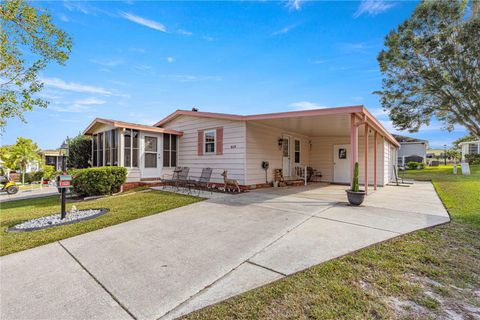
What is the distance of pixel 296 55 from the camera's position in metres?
10.5

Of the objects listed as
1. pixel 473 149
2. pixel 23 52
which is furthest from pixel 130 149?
pixel 473 149

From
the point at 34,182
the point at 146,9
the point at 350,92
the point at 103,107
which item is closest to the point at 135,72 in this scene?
the point at 146,9

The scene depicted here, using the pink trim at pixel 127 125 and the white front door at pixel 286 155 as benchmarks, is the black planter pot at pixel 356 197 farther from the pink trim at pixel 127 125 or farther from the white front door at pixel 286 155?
the pink trim at pixel 127 125

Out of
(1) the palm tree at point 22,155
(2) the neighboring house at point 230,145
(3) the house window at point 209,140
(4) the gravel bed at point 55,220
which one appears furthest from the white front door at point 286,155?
(1) the palm tree at point 22,155

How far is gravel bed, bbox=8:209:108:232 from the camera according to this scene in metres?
4.75

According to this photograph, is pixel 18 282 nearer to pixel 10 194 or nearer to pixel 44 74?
pixel 44 74

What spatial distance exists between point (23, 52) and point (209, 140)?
6341 millimetres

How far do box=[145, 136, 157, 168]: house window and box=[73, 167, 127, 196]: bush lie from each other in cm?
162

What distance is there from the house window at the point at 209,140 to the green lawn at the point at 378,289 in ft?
25.0

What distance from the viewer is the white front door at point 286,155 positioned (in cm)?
1095

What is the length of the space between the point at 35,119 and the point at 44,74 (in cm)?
124

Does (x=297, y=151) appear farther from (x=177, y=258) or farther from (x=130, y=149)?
(x=177, y=258)

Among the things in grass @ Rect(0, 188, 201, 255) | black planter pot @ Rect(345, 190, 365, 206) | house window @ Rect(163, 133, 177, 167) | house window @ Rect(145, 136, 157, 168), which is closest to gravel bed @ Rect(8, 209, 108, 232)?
grass @ Rect(0, 188, 201, 255)

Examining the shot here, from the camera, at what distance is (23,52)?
5086mm
